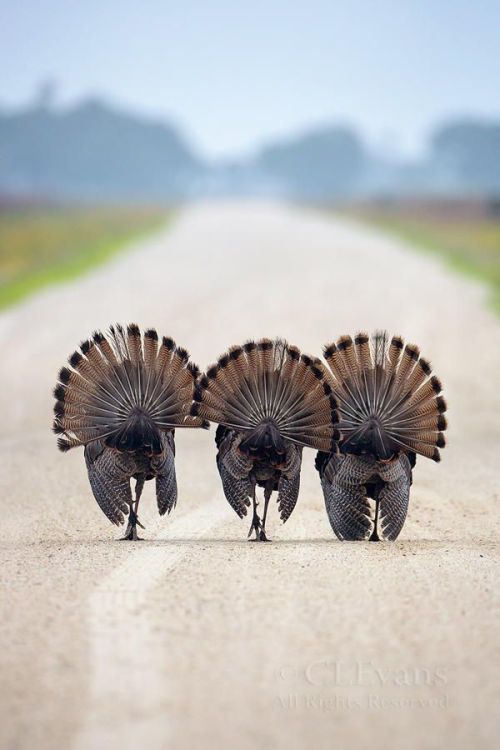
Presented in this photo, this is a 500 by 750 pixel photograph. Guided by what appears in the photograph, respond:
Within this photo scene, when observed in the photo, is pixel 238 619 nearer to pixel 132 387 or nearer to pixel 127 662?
pixel 127 662

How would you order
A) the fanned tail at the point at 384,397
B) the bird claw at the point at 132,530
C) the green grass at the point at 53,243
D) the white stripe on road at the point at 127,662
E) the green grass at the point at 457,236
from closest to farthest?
the white stripe on road at the point at 127,662 < the fanned tail at the point at 384,397 < the bird claw at the point at 132,530 < the green grass at the point at 53,243 < the green grass at the point at 457,236

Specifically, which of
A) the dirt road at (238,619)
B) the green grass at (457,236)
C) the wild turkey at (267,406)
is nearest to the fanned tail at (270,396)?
the wild turkey at (267,406)

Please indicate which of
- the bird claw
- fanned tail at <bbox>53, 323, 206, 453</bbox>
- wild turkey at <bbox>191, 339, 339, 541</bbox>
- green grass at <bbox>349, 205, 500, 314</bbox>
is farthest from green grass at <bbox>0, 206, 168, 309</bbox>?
wild turkey at <bbox>191, 339, 339, 541</bbox>

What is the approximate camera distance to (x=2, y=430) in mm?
13859

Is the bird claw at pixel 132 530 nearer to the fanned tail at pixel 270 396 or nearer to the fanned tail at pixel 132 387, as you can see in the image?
the fanned tail at pixel 132 387

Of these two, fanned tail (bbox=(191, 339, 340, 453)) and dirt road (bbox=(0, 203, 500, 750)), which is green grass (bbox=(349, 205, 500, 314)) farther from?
fanned tail (bbox=(191, 339, 340, 453))

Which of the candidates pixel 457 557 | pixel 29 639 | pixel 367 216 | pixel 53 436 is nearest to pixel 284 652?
pixel 29 639

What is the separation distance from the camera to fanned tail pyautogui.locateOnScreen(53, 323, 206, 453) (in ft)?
24.7

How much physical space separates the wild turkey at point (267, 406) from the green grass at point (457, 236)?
54.2 feet

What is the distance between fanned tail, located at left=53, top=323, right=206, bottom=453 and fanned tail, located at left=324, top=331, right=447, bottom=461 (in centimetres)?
91

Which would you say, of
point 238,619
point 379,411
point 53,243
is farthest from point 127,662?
point 53,243

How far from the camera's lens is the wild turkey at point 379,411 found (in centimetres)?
752

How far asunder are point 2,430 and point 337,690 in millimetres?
9344

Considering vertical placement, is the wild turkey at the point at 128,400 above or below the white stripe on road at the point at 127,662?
above
